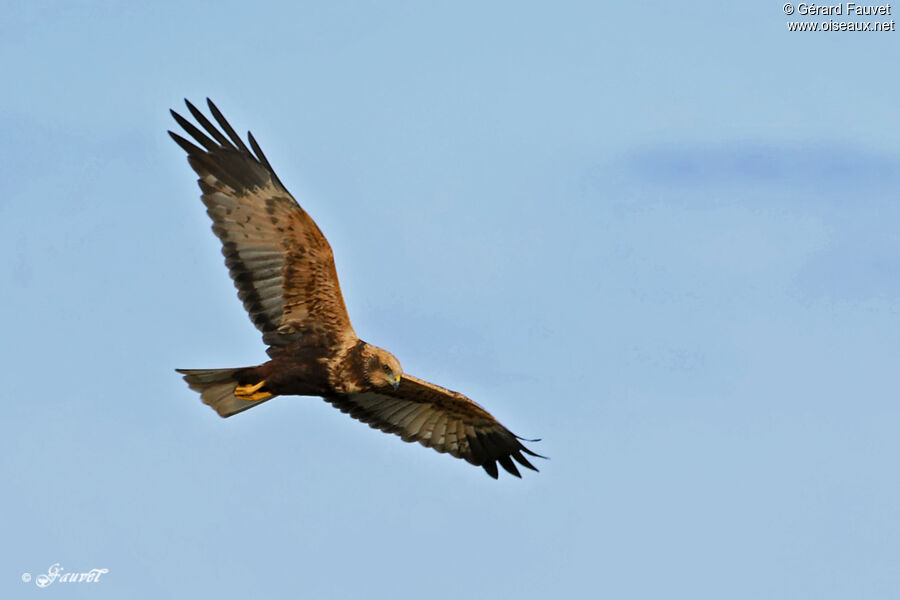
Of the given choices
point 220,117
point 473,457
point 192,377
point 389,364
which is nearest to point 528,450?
point 473,457

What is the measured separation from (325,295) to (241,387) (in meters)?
1.42

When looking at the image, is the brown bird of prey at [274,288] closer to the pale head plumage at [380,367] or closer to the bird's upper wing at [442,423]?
the pale head plumage at [380,367]

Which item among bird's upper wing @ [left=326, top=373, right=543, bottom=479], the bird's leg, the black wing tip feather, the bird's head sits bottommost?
the bird's leg

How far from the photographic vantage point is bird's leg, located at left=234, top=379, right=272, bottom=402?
16.8 meters

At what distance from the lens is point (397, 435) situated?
62.2 ft

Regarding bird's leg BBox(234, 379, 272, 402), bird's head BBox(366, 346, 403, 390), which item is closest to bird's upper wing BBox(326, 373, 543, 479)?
bird's leg BBox(234, 379, 272, 402)

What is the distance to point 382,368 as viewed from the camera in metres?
16.5

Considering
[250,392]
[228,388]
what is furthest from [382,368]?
[228,388]

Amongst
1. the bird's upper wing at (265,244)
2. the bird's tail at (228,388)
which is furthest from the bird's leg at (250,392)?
the bird's upper wing at (265,244)

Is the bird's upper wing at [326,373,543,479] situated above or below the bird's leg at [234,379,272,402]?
above

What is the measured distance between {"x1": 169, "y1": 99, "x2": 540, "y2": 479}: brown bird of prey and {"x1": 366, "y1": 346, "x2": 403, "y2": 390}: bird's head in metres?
0.01

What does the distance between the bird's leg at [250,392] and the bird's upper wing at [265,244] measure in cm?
47

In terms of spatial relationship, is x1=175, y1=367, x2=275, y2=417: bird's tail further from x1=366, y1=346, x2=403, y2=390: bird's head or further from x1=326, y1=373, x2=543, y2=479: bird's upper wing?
x1=326, y1=373, x2=543, y2=479: bird's upper wing

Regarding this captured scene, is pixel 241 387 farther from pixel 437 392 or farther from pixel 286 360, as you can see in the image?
pixel 437 392
